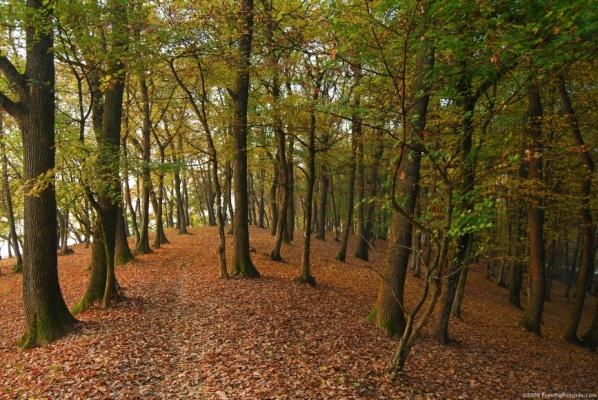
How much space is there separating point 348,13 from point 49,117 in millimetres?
6826

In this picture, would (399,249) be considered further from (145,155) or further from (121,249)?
(145,155)

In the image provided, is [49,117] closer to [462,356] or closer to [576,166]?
[462,356]

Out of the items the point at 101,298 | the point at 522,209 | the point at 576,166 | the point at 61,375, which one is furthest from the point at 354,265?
the point at 61,375

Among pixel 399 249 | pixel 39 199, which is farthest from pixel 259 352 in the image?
pixel 39 199

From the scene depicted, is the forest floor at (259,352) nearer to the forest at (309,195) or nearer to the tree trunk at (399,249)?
the forest at (309,195)

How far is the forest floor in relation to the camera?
611 cm

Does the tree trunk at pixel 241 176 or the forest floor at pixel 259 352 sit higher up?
the tree trunk at pixel 241 176

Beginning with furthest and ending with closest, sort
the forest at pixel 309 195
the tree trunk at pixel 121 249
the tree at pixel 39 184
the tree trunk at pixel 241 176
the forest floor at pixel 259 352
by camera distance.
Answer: the tree trunk at pixel 121 249 → the tree trunk at pixel 241 176 → the tree at pixel 39 184 → the forest floor at pixel 259 352 → the forest at pixel 309 195

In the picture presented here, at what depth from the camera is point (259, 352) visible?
24.1 ft

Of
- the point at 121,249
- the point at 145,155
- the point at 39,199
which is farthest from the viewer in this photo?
the point at 145,155

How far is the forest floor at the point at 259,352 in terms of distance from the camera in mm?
6113

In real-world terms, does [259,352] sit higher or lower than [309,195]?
lower

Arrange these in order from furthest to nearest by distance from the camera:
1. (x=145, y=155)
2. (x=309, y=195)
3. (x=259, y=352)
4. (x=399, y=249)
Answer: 1. (x=145, y=155)
2. (x=309, y=195)
3. (x=399, y=249)
4. (x=259, y=352)

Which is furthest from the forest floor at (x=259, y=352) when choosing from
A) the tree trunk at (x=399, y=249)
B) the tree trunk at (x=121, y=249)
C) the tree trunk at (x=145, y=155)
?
the tree trunk at (x=145, y=155)
